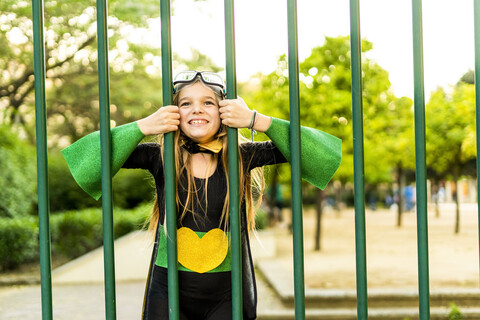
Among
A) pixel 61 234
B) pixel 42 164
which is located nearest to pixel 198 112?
pixel 42 164

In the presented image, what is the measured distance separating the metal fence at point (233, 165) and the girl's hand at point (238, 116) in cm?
8

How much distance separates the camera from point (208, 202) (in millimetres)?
1799

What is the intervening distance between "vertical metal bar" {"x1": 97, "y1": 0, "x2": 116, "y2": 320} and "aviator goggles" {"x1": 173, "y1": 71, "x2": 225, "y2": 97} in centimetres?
50

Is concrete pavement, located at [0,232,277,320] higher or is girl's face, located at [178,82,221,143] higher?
girl's face, located at [178,82,221,143]

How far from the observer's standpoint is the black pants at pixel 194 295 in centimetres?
182

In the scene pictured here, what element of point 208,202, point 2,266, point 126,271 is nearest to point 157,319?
point 208,202

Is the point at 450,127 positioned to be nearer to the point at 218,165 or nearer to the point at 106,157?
the point at 218,165

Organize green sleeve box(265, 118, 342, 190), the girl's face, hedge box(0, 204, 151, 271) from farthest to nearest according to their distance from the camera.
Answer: hedge box(0, 204, 151, 271) < the girl's face < green sleeve box(265, 118, 342, 190)

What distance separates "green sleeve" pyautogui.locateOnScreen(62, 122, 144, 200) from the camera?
56.9 inches

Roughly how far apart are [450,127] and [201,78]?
12.4 meters

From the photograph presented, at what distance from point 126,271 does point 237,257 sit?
25.8 ft

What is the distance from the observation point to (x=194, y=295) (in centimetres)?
184

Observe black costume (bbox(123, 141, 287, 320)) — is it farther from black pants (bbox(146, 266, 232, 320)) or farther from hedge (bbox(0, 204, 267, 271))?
hedge (bbox(0, 204, 267, 271))

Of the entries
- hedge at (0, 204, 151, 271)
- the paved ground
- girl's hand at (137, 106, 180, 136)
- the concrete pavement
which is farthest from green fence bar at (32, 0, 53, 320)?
hedge at (0, 204, 151, 271)
